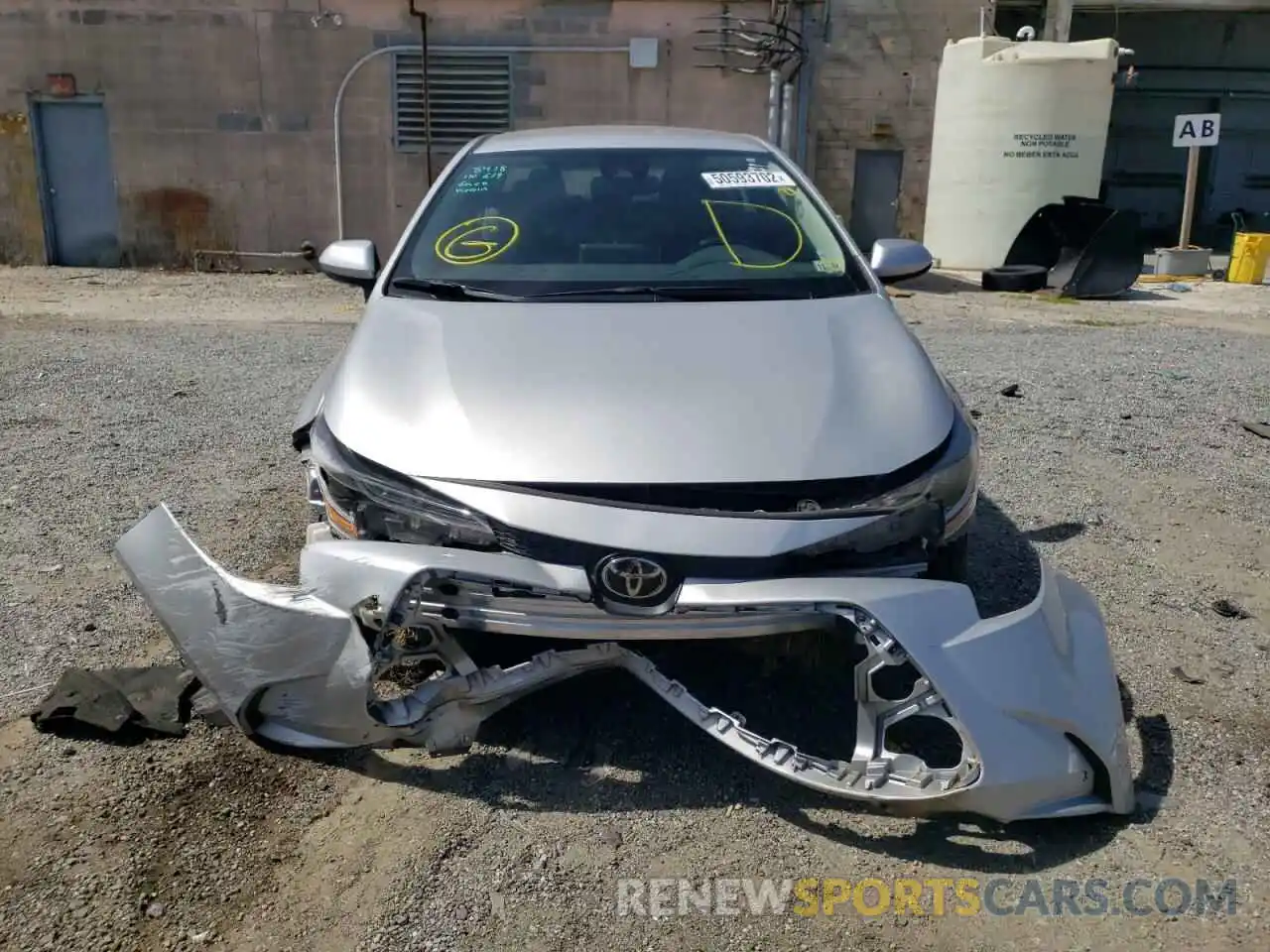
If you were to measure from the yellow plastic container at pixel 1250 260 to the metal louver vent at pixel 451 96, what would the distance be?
385 inches

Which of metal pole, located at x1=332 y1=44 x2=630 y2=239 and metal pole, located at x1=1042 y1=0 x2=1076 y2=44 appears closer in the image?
metal pole, located at x1=332 y1=44 x2=630 y2=239

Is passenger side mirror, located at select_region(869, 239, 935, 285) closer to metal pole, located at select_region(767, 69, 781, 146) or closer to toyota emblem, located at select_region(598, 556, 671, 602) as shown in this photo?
toyota emblem, located at select_region(598, 556, 671, 602)

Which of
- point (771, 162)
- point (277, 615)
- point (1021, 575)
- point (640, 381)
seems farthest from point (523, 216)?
point (1021, 575)

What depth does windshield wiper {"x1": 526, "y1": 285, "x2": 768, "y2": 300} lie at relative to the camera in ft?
11.3

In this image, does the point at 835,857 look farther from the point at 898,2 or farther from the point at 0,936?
the point at 898,2

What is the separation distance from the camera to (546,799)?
270cm

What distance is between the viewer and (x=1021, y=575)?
4.11 meters

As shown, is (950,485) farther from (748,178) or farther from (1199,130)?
(1199,130)

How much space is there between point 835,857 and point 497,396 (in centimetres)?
139

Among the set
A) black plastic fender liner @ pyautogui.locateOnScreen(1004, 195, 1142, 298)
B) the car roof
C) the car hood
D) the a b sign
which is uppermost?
the a b sign

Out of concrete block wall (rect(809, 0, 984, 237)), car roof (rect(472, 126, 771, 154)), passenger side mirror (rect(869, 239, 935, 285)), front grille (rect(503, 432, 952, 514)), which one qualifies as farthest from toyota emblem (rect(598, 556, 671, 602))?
concrete block wall (rect(809, 0, 984, 237))

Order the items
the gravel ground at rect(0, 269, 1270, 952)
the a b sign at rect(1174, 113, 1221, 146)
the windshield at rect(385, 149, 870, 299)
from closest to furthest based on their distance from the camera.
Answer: the gravel ground at rect(0, 269, 1270, 952), the windshield at rect(385, 149, 870, 299), the a b sign at rect(1174, 113, 1221, 146)

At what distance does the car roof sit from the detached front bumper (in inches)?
90.5

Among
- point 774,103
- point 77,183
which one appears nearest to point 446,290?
point 774,103
